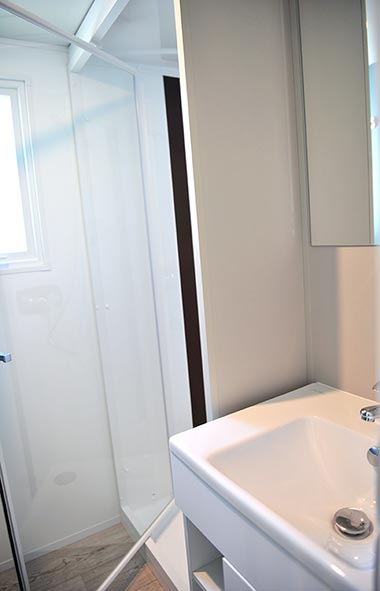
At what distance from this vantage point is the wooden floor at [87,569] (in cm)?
152

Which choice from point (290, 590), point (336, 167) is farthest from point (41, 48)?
point (290, 590)

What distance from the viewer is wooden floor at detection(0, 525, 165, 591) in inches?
59.9

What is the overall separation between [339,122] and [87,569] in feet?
6.13

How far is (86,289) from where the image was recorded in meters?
1.71

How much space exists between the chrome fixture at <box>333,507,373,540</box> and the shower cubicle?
1021mm

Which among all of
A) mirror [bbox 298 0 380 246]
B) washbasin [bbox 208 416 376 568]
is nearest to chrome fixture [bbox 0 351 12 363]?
washbasin [bbox 208 416 376 568]

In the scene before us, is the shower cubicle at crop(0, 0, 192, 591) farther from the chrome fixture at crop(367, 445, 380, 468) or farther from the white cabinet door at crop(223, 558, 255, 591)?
the chrome fixture at crop(367, 445, 380, 468)

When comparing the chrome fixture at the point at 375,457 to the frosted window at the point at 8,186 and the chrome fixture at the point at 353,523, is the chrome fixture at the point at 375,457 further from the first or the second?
the frosted window at the point at 8,186

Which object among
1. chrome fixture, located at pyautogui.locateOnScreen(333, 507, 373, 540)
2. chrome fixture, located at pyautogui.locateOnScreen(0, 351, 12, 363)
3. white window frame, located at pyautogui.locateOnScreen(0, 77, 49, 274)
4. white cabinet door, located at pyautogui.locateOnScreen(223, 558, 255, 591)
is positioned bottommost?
white cabinet door, located at pyautogui.locateOnScreen(223, 558, 255, 591)

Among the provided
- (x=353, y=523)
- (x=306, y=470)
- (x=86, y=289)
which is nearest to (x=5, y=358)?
(x=86, y=289)

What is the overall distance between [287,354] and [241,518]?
1.95 feet

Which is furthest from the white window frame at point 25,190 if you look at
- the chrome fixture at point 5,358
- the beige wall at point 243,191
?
the beige wall at point 243,191

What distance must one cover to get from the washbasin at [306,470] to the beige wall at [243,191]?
0.20 m

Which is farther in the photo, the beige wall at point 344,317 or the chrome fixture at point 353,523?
the beige wall at point 344,317
